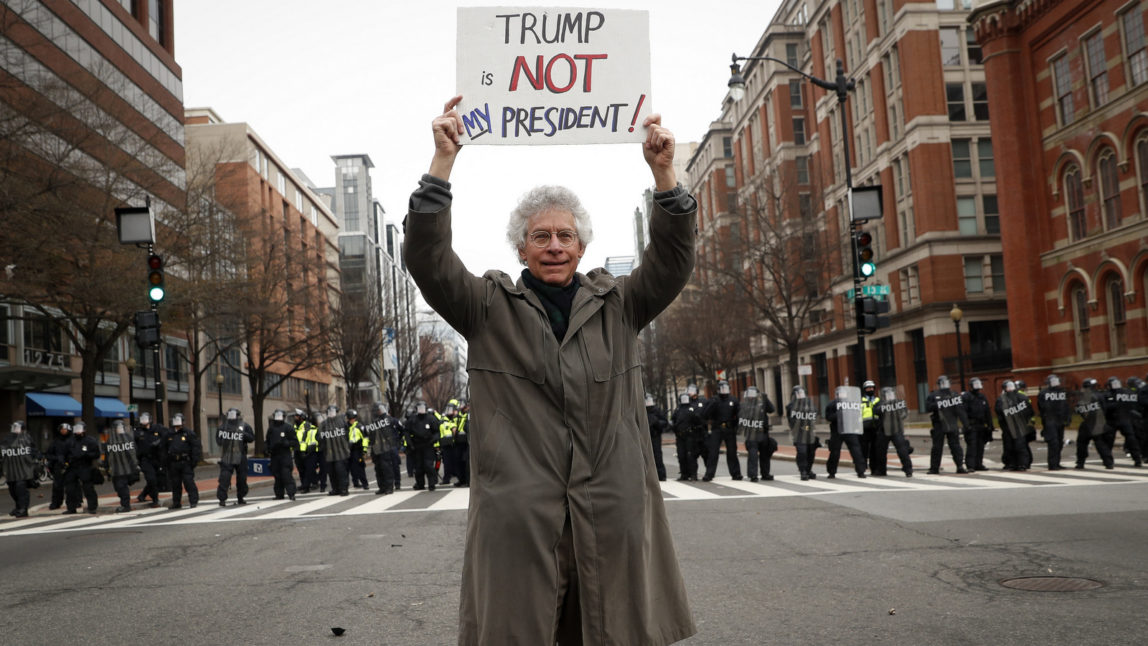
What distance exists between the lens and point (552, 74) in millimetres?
3840

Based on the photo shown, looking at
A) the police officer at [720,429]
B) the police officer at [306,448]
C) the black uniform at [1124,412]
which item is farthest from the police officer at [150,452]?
the black uniform at [1124,412]

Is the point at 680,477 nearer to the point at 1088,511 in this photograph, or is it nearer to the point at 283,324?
the point at 1088,511

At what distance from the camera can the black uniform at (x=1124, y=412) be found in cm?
1831

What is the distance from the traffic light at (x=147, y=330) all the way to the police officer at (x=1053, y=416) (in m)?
16.3

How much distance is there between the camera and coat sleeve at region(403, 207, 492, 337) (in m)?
2.95

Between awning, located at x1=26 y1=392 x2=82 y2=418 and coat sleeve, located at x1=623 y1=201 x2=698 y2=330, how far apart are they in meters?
40.7

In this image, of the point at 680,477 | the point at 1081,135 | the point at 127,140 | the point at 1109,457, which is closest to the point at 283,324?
the point at 127,140

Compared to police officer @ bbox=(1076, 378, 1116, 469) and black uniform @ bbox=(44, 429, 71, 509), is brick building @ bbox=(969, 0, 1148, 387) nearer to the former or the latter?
police officer @ bbox=(1076, 378, 1116, 469)

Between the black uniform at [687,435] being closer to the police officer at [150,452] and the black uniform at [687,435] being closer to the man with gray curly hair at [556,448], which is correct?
the police officer at [150,452]

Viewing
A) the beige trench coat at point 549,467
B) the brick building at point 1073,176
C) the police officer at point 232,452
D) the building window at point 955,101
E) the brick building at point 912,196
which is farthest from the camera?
the building window at point 955,101

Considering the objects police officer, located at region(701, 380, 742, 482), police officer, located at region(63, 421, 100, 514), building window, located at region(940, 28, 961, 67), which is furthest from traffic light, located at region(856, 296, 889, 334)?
building window, located at region(940, 28, 961, 67)

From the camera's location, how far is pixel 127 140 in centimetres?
2855

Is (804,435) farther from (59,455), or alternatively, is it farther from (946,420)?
(59,455)

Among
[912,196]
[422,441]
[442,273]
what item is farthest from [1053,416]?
[912,196]
